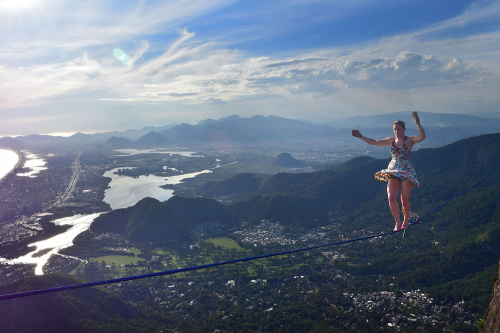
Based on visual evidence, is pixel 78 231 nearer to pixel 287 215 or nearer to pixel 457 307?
pixel 287 215

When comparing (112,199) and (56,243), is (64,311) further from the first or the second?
(112,199)

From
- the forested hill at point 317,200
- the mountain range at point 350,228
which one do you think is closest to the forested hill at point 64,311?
Answer: the mountain range at point 350,228

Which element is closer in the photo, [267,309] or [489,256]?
[267,309]

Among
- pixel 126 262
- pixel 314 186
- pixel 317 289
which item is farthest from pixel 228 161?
pixel 317 289

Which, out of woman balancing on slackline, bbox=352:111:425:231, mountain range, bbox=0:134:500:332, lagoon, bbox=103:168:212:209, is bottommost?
mountain range, bbox=0:134:500:332

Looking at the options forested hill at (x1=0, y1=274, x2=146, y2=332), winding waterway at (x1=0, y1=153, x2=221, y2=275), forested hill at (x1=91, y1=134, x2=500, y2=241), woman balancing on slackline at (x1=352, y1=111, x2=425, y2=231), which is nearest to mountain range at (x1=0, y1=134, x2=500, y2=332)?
forested hill at (x1=0, y1=274, x2=146, y2=332)

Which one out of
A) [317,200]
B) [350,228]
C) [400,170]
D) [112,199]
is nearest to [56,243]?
[112,199]

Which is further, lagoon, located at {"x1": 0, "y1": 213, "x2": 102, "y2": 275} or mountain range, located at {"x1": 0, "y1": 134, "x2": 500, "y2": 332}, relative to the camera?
lagoon, located at {"x1": 0, "y1": 213, "x2": 102, "y2": 275}

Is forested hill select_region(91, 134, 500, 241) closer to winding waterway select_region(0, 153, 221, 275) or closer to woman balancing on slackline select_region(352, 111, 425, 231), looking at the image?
winding waterway select_region(0, 153, 221, 275)

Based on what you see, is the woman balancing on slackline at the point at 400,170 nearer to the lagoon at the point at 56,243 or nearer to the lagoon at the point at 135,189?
the lagoon at the point at 56,243
